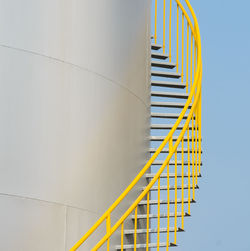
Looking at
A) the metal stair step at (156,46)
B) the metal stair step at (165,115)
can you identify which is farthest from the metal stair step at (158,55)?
the metal stair step at (165,115)

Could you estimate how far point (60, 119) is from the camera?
1130 centimetres

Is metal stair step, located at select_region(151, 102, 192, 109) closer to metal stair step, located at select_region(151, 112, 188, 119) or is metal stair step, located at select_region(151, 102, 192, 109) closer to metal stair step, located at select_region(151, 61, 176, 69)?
metal stair step, located at select_region(151, 112, 188, 119)

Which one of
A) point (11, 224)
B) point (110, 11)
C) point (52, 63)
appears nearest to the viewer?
point (11, 224)

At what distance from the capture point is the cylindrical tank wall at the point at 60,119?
10836 mm

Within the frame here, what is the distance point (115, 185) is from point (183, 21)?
4.04m

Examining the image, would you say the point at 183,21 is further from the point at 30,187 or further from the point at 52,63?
the point at 30,187

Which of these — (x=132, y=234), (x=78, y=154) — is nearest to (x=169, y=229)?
(x=132, y=234)

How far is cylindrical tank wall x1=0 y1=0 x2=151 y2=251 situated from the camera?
10836 mm

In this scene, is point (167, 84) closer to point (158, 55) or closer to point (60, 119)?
point (158, 55)

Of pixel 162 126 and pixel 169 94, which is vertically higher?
pixel 169 94

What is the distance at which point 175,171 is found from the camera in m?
12.5

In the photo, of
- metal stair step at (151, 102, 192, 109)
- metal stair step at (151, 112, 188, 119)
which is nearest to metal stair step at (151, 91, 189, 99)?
metal stair step at (151, 102, 192, 109)

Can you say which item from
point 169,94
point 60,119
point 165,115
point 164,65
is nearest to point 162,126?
point 165,115

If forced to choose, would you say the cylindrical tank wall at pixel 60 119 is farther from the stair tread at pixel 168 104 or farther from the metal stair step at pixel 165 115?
the stair tread at pixel 168 104
